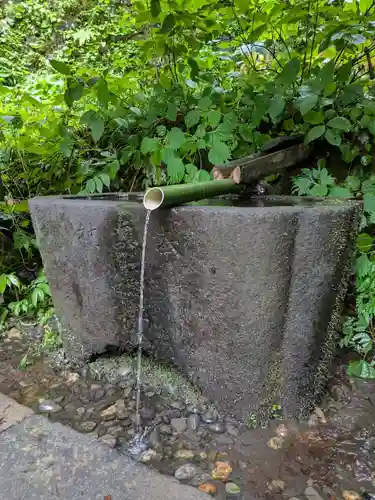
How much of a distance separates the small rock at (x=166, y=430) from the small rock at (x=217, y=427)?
0.18 m

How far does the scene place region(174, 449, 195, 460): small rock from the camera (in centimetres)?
151

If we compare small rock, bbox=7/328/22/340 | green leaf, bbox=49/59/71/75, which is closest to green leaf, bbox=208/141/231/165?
green leaf, bbox=49/59/71/75

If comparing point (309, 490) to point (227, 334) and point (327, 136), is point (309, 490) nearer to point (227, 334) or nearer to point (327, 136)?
point (227, 334)

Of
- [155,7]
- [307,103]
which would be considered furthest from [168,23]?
[307,103]

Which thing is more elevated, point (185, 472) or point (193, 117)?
point (193, 117)

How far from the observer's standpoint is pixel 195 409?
179cm

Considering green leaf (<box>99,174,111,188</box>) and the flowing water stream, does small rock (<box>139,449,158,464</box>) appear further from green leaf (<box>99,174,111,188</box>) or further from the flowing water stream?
green leaf (<box>99,174,111,188</box>)

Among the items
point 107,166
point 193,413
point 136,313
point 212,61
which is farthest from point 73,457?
point 212,61

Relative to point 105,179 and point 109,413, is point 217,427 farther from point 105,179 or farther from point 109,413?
point 105,179

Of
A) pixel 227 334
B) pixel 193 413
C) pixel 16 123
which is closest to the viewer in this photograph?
pixel 227 334

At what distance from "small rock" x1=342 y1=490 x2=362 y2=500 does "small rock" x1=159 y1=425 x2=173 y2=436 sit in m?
0.73

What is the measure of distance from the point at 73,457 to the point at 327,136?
84.0 inches

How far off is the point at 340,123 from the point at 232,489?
197cm

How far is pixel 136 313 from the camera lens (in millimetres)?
1965
